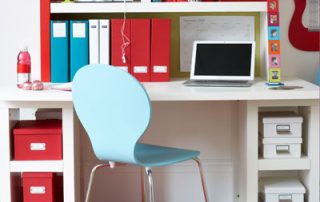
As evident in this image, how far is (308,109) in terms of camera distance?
124 inches

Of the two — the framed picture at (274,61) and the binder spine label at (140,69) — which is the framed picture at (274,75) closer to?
the framed picture at (274,61)

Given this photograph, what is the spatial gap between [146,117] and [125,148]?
166 millimetres

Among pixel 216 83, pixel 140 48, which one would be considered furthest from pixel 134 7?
pixel 216 83

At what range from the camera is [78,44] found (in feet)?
10.9

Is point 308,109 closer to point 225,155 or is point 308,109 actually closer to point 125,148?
point 225,155

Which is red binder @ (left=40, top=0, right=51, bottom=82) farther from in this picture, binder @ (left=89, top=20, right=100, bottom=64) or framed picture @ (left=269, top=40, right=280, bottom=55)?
framed picture @ (left=269, top=40, right=280, bottom=55)

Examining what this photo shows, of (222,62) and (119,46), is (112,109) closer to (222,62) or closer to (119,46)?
(119,46)

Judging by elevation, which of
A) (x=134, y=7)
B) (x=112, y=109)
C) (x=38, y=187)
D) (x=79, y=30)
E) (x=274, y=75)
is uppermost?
(x=134, y=7)

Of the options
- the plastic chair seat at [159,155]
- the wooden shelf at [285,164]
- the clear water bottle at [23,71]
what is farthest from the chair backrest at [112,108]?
the wooden shelf at [285,164]

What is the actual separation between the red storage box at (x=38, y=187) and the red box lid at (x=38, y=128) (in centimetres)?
19

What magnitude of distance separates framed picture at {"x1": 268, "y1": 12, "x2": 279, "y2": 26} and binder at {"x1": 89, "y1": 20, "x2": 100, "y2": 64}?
2.80 ft

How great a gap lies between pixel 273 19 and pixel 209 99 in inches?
26.6

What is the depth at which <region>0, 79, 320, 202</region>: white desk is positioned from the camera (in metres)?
2.95

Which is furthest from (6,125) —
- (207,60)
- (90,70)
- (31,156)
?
(207,60)
